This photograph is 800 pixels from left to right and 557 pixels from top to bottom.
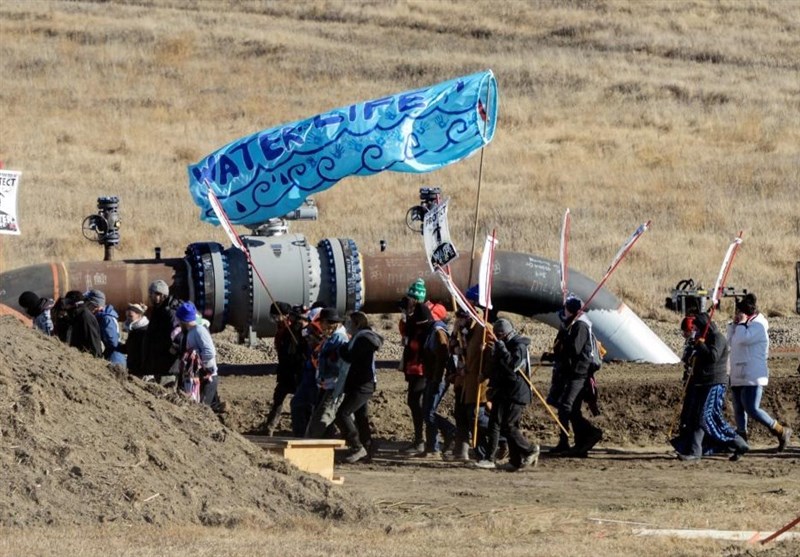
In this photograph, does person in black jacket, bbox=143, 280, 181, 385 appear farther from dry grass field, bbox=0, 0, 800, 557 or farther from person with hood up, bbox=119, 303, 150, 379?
dry grass field, bbox=0, 0, 800, 557

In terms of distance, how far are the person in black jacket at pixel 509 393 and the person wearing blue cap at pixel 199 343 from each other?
2509 mm

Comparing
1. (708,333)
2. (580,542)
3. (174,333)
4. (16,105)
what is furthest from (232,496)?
(16,105)

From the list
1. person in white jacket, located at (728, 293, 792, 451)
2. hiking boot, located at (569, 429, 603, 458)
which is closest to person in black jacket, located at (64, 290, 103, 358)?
hiking boot, located at (569, 429, 603, 458)

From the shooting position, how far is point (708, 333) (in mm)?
15578

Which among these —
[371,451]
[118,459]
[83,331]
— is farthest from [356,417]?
[118,459]

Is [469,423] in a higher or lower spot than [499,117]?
lower

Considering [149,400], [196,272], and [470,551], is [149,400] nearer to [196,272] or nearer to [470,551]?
[470,551]

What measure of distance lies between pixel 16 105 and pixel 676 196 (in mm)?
18325

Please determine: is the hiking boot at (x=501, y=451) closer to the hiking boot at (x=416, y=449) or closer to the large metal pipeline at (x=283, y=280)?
the hiking boot at (x=416, y=449)

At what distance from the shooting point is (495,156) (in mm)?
42844

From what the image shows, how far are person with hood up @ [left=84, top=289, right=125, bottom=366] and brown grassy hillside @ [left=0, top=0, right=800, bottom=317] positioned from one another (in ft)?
46.3

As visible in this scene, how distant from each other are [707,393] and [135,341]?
5310 millimetres

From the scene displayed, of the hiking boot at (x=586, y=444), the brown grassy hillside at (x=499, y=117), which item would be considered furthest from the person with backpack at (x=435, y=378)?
the brown grassy hillside at (x=499, y=117)

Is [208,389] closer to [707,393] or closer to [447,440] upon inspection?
[447,440]
